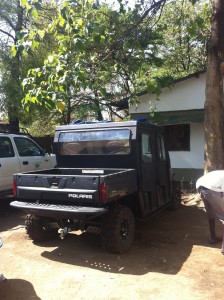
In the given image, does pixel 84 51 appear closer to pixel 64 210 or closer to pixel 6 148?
pixel 6 148

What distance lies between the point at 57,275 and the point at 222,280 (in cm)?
214

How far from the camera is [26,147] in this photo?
30.2 feet

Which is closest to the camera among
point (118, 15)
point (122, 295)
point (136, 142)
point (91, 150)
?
point (122, 295)

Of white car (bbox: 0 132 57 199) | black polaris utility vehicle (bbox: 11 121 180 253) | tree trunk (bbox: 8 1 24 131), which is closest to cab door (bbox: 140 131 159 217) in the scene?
black polaris utility vehicle (bbox: 11 121 180 253)

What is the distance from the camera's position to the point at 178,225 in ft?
23.0

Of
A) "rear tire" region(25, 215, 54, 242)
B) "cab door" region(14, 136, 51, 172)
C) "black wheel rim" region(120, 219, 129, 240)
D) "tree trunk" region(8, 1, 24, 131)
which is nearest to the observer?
"black wheel rim" region(120, 219, 129, 240)

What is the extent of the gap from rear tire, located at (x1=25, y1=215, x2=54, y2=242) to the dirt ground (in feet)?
0.43

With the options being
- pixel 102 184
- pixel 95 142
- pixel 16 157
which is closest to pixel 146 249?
pixel 102 184

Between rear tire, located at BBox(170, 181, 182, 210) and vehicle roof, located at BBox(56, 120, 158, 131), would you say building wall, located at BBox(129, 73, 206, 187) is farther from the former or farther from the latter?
vehicle roof, located at BBox(56, 120, 158, 131)

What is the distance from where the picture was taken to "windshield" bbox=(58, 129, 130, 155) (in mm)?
6195

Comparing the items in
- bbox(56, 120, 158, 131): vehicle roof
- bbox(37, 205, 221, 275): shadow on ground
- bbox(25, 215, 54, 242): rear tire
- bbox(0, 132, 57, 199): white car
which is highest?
bbox(56, 120, 158, 131): vehicle roof

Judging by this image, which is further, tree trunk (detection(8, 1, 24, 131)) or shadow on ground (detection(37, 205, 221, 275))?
tree trunk (detection(8, 1, 24, 131))

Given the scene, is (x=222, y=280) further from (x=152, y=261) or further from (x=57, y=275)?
(x=57, y=275)

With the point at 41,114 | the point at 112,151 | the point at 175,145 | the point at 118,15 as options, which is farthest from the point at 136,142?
the point at 41,114
